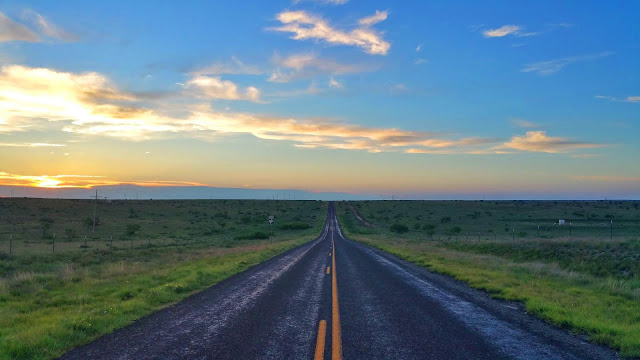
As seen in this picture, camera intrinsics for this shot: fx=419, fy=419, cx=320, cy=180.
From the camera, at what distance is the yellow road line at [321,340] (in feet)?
22.7

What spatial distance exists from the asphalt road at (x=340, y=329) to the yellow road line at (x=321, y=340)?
0.06ft

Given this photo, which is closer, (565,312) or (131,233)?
(565,312)

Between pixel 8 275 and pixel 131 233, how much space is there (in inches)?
1501

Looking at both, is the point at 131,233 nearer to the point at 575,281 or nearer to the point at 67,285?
the point at 67,285

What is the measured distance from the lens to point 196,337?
821cm

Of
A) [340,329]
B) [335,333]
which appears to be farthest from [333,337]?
[340,329]

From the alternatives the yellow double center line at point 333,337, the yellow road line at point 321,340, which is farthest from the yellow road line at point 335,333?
the yellow road line at point 321,340

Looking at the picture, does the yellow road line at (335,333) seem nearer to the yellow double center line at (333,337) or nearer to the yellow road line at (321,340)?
the yellow double center line at (333,337)

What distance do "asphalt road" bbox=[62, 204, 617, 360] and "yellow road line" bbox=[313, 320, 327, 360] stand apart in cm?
2

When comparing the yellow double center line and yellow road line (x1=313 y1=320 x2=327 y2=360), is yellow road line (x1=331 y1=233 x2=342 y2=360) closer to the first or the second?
the yellow double center line

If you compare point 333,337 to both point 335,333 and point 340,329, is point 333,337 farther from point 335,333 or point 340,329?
point 340,329

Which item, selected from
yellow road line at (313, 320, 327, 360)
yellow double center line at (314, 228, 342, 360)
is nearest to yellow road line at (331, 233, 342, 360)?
yellow double center line at (314, 228, 342, 360)

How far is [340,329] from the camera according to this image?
877 centimetres

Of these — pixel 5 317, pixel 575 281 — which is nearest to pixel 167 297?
pixel 5 317
